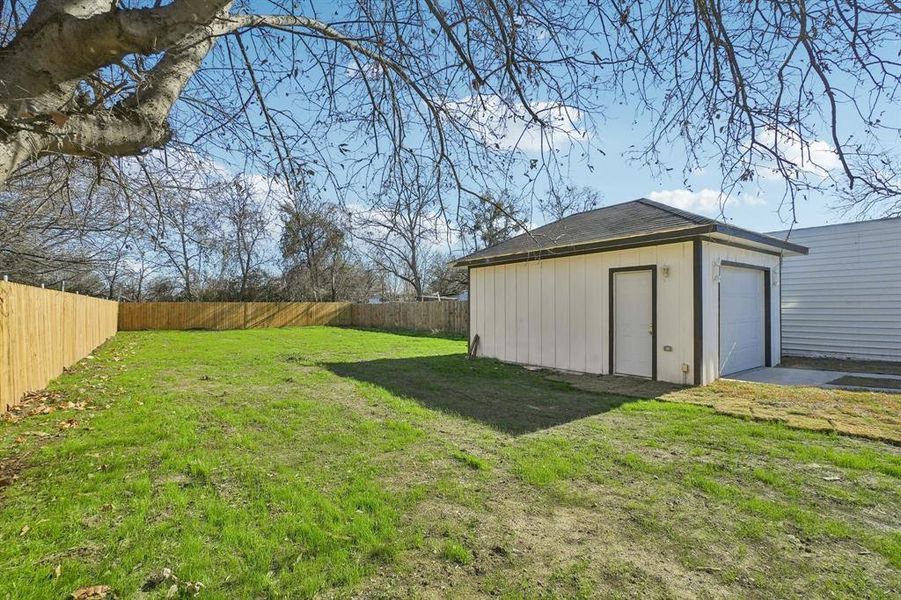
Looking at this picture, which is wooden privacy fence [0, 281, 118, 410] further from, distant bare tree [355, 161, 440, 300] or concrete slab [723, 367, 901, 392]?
concrete slab [723, 367, 901, 392]

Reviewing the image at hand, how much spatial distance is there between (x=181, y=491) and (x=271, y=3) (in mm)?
3557

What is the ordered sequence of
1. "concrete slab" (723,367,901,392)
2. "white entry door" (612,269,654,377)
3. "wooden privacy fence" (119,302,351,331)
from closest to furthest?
"concrete slab" (723,367,901,392), "white entry door" (612,269,654,377), "wooden privacy fence" (119,302,351,331)

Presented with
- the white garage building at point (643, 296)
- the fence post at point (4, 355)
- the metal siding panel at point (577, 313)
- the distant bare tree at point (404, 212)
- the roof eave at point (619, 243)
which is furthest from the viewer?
the metal siding panel at point (577, 313)

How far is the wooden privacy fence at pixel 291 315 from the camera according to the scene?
65.0 ft

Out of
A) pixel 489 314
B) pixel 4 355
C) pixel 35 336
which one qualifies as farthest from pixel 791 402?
pixel 35 336

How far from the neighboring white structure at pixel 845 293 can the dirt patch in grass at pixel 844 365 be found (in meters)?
0.31

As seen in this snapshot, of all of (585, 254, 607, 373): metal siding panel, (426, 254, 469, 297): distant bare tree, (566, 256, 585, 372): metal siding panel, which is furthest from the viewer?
(426, 254, 469, 297): distant bare tree

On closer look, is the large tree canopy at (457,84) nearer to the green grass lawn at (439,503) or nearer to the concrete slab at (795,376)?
the green grass lawn at (439,503)

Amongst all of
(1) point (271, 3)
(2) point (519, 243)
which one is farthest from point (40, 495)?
(2) point (519, 243)

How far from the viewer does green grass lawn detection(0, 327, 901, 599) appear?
2.22 meters

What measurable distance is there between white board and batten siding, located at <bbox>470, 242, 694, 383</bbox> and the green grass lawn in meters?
2.01

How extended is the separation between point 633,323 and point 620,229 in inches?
71.0

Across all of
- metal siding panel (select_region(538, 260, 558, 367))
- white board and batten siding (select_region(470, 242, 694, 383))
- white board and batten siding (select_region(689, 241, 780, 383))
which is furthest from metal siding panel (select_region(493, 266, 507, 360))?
white board and batten siding (select_region(689, 241, 780, 383))

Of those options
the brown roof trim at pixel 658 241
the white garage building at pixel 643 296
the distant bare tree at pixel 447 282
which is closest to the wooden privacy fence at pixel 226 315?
the distant bare tree at pixel 447 282
